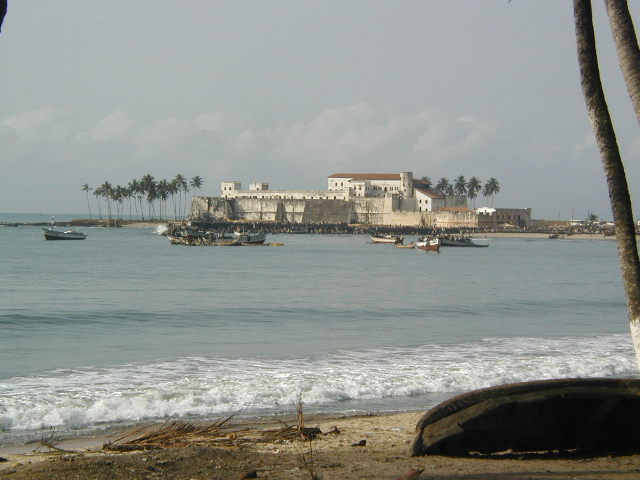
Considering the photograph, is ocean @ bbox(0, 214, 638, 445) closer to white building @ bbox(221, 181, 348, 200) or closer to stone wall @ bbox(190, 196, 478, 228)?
stone wall @ bbox(190, 196, 478, 228)

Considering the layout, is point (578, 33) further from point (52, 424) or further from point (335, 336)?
point (335, 336)

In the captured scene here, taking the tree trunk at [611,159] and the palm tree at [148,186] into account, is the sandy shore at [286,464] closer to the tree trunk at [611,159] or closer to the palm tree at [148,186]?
the tree trunk at [611,159]

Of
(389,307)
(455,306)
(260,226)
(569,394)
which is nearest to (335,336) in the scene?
(389,307)

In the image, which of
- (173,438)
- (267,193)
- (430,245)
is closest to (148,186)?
(267,193)

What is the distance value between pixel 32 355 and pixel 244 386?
5.77 m

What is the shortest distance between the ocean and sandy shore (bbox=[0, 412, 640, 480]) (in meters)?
2.84

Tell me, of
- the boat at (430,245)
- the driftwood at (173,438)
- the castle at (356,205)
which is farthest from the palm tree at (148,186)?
the driftwood at (173,438)

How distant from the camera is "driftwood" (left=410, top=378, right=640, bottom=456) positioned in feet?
22.0

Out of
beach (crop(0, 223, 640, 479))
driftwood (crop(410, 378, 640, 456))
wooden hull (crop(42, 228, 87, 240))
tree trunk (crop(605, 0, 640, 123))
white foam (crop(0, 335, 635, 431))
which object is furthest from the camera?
wooden hull (crop(42, 228, 87, 240))

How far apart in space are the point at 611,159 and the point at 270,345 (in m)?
12.1

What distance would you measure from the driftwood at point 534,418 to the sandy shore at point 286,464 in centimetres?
15

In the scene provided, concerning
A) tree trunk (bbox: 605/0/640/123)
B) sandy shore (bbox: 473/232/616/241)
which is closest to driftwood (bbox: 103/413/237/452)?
tree trunk (bbox: 605/0/640/123)

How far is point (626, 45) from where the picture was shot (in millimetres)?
6730

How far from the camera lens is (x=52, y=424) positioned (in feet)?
33.5
